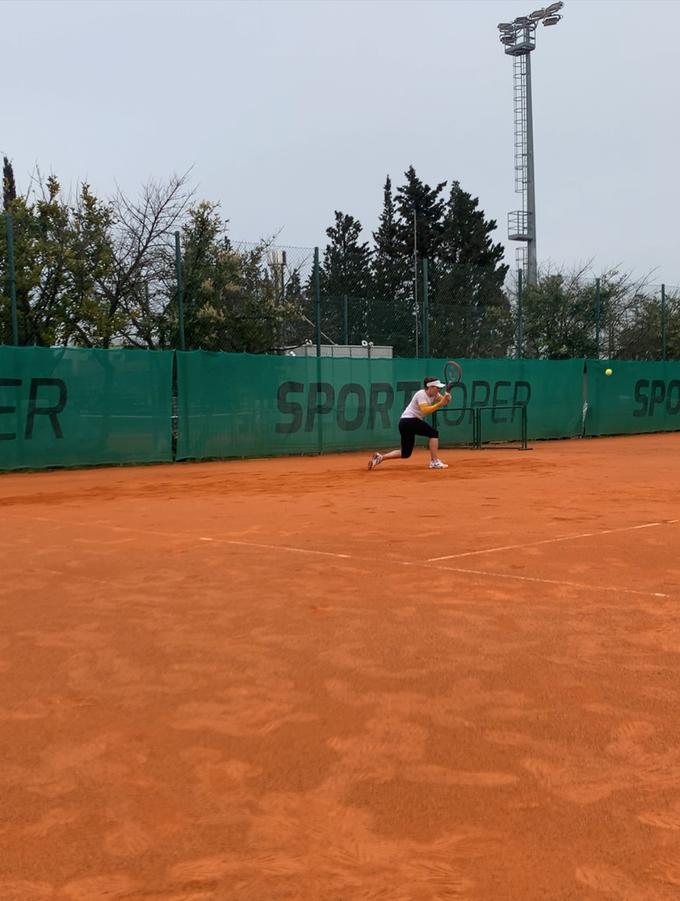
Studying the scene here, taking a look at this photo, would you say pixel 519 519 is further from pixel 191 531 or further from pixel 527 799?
pixel 527 799

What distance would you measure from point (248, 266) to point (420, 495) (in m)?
11.2

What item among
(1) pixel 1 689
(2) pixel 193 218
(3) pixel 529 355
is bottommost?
(1) pixel 1 689

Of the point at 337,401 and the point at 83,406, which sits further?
the point at 337,401

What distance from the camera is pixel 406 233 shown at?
169 ft

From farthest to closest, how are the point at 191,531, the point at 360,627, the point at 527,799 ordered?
the point at 191,531, the point at 360,627, the point at 527,799

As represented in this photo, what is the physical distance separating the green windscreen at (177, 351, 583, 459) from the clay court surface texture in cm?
972

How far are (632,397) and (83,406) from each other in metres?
14.8

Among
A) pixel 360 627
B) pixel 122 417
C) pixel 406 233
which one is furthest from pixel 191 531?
pixel 406 233

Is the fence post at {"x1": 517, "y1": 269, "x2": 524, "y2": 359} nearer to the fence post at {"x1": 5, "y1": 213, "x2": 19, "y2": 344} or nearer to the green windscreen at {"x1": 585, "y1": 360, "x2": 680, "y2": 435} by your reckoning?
the green windscreen at {"x1": 585, "y1": 360, "x2": 680, "y2": 435}

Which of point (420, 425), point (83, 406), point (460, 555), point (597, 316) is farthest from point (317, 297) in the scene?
point (460, 555)

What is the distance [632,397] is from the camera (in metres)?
25.4

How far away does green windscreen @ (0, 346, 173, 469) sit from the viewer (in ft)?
49.1

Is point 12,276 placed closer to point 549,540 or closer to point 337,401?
point 337,401

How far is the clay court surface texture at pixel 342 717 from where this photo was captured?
2.42 m
